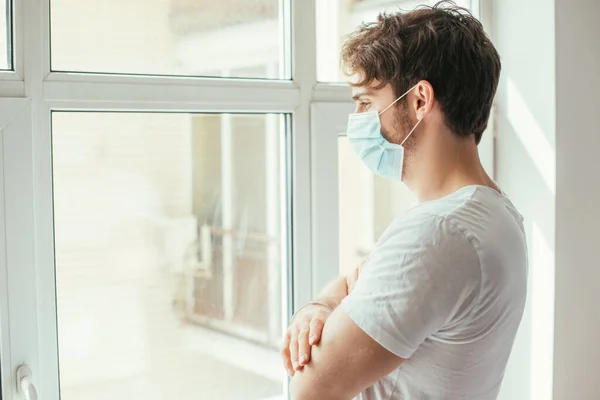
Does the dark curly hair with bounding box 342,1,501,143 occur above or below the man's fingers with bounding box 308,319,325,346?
above

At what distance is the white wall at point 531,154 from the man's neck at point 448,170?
854 millimetres

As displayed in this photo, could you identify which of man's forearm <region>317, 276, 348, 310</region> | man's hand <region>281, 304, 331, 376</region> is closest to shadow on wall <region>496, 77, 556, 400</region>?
man's forearm <region>317, 276, 348, 310</region>

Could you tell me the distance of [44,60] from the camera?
1.47 m

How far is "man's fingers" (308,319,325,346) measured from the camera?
45.3 inches

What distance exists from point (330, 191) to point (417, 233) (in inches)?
31.6

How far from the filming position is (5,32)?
4.75ft

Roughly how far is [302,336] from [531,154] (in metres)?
1.15

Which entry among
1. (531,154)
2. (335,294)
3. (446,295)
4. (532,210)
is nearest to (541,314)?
(532,210)

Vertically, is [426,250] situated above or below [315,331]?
above

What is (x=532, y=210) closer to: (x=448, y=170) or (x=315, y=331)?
(x=448, y=170)

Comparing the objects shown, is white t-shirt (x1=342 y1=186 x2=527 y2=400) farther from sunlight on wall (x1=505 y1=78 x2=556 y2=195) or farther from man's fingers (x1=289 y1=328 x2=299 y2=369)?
sunlight on wall (x1=505 y1=78 x2=556 y2=195)

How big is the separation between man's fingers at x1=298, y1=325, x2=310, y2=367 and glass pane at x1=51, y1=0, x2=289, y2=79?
2.51ft

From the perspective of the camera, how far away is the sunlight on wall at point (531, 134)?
2.00 metres

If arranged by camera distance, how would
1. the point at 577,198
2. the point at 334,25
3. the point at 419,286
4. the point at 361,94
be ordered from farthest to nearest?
the point at 577,198 → the point at 334,25 → the point at 361,94 → the point at 419,286
